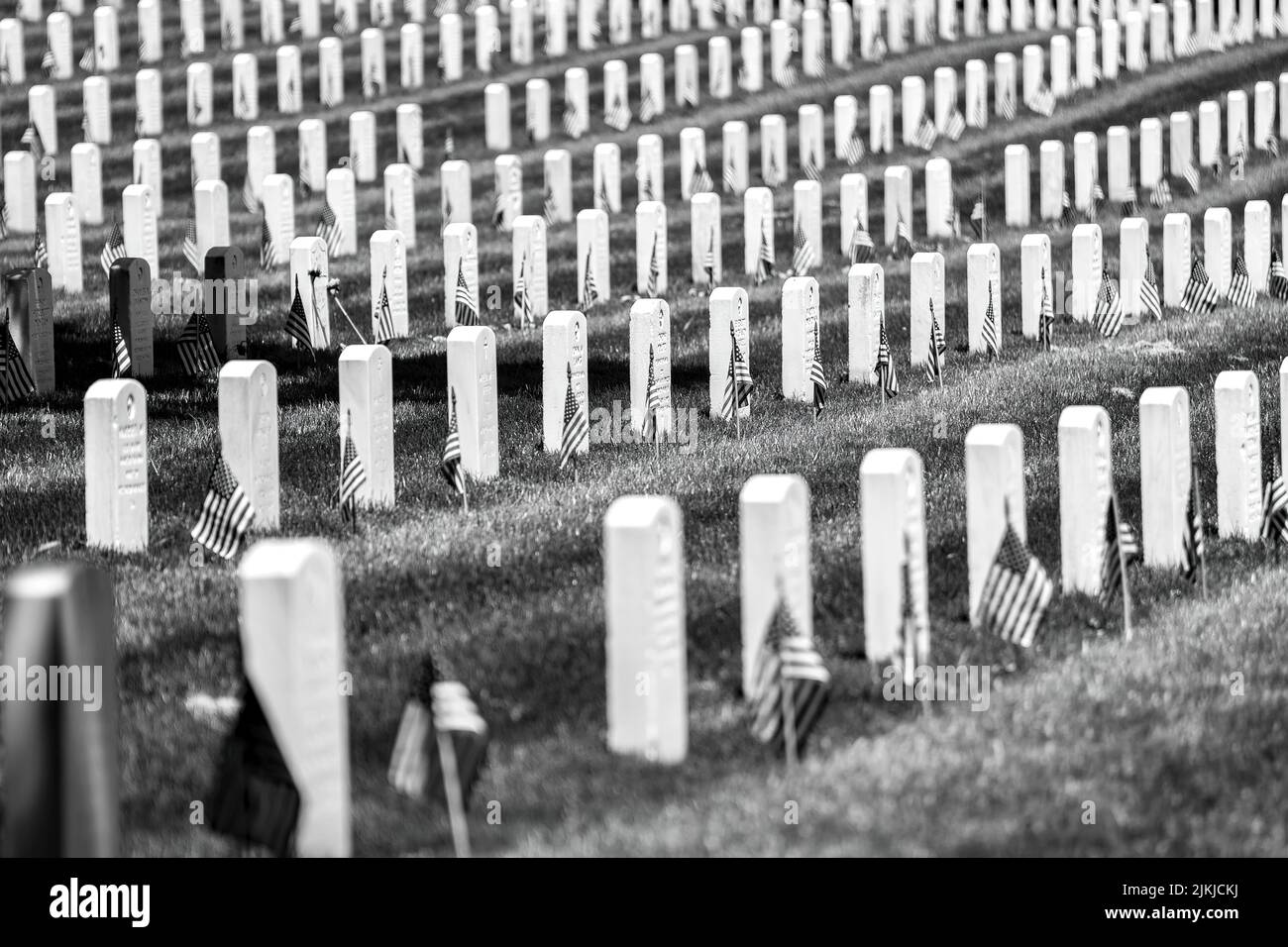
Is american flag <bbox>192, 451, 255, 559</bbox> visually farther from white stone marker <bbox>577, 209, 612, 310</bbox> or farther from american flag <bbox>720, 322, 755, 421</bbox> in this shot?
white stone marker <bbox>577, 209, 612, 310</bbox>

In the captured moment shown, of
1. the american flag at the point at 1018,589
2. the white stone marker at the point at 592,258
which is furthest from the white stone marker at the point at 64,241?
the american flag at the point at 1018,589

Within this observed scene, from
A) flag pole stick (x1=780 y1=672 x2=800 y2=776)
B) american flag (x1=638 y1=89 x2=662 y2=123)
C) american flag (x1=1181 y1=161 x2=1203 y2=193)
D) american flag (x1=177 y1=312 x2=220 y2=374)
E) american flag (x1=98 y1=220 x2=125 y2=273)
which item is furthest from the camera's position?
american flag (x1=638 y1=89 x2=662 y2=123)

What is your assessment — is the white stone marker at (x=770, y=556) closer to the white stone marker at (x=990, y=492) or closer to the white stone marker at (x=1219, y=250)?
the white stone marker at (x=990, y=492)

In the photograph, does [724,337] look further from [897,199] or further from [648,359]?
[897,199]

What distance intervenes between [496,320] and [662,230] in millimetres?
2298

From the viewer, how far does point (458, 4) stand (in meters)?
29.4

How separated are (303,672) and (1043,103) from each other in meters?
20.6

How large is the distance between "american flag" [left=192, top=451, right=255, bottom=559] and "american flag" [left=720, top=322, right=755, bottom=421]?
397 centimetres

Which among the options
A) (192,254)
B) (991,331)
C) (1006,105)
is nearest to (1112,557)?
(991,331)

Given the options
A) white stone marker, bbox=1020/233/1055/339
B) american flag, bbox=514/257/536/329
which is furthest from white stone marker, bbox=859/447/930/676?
american flag, bbox=514/257/536/329

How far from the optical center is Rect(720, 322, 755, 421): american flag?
1287cm

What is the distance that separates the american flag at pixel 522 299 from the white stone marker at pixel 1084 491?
787cm

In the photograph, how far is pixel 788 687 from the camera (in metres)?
6.80
